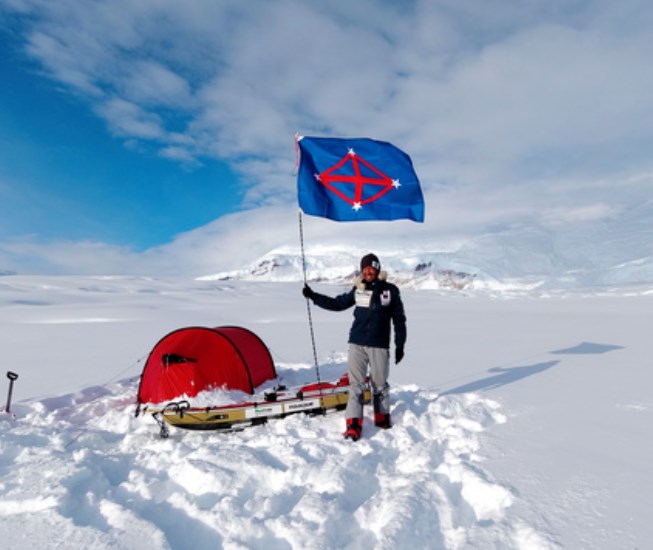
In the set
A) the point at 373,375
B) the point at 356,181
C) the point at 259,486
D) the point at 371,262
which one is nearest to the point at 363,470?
the point at 259,486

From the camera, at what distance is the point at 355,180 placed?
265 inches

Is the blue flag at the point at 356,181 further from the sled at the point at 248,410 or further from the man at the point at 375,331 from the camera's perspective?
the sled at the point at 248,410

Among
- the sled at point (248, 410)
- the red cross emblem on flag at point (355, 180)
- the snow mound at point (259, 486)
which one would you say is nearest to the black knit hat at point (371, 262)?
the red cross emblem on flag at point (355, 180)

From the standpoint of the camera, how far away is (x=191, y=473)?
3.79 meters

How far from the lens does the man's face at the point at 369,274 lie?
18.0 feet

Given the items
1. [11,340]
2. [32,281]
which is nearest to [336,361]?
[11,340]

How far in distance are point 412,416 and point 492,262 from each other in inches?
7375

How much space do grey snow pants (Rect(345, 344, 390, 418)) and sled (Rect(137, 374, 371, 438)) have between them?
0.52 meters

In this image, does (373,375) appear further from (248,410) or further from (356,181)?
(356,181)

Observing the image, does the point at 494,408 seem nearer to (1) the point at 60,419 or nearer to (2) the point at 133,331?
(1) the point at 60,419

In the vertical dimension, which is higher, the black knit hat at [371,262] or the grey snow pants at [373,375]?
the black knit hat at [371,262]

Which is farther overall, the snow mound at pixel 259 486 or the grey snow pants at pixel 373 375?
the grey snow pants at pixel 373 375

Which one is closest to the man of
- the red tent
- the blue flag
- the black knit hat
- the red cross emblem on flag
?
the black knit hat

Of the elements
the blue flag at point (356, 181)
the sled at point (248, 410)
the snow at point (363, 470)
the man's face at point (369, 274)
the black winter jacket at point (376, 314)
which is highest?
the blue flag at point (356, 181)
